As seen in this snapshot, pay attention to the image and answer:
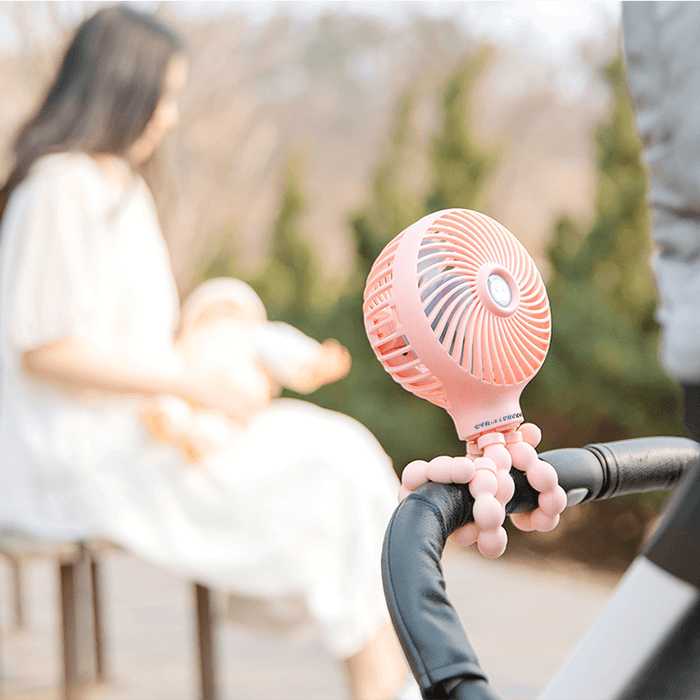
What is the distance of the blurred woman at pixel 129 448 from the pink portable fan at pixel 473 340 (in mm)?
1081

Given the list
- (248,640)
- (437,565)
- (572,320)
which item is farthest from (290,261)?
(437,565)

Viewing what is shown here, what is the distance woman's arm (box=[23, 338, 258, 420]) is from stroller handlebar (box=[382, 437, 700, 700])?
1.18 meters

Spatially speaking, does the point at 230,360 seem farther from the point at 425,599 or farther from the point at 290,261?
the point at 290,261

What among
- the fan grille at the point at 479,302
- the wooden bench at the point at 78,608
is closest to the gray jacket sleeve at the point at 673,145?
the fan grille at the point at 479,302

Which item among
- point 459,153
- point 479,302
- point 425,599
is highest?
point 479,302

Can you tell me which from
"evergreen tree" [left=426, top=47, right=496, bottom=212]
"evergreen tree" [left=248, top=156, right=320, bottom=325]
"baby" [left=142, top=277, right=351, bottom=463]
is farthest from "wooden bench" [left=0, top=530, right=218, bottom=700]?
"evergreen tree" [left=248, top=156, right=320, bottom=325]

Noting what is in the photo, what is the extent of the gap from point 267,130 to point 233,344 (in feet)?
20.4

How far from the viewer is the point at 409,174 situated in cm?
485

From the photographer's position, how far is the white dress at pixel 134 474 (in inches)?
60.2

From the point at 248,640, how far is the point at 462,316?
2306 millimetres

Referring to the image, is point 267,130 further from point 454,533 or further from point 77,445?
point 454,533

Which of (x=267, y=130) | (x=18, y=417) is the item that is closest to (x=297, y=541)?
(x=18, y=417)

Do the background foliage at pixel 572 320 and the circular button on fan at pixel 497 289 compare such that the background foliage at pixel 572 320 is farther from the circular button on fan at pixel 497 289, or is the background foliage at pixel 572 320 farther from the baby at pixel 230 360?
the circular button on fan at pixel 497 289

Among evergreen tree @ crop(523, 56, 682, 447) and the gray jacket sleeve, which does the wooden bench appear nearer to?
the gray jacket sleeve
